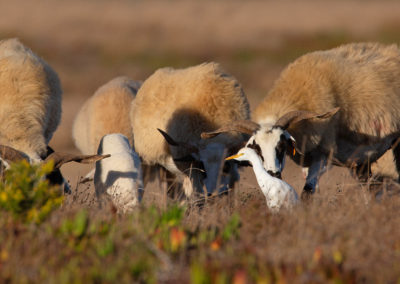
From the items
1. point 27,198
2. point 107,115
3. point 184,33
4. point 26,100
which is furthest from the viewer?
point 184,33

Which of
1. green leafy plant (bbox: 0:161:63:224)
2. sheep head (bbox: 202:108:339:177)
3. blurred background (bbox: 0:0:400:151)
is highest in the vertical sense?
blurred background (bbox: 0:0:400:151)

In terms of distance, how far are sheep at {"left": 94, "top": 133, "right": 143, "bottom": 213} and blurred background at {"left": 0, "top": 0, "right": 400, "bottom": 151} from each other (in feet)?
59.9

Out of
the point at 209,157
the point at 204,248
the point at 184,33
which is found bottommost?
the point at 204,248

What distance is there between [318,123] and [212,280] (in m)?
4.70

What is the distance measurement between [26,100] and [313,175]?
359 cm

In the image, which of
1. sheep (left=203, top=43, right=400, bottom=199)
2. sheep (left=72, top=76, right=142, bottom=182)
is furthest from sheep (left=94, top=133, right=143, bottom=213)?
sheep (left=72, top=76, right=142, bottom=182)

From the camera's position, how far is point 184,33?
33.7 metres

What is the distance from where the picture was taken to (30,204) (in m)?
4.95

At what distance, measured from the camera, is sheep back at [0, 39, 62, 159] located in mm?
8336

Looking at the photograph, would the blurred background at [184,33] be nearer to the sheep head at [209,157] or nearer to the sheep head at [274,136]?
the sheep head at [209,157]

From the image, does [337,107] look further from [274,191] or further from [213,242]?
[213,242]

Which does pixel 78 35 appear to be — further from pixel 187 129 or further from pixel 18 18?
pixel 187 129

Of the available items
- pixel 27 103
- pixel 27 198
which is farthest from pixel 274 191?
pixel 27 103

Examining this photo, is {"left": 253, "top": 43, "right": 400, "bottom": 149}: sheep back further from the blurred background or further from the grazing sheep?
the blurred background
